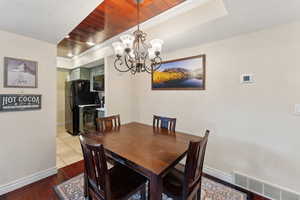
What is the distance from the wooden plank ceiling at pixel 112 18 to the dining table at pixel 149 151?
1680mm

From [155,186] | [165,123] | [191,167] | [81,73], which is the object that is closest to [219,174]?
[165,123]

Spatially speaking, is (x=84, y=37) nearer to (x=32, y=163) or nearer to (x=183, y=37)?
(x=183, y=37)

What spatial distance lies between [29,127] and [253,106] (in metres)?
3.24

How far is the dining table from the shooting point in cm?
109

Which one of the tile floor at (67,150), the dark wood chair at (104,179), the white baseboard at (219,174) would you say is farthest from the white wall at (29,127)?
the white baseboard at (219,174)

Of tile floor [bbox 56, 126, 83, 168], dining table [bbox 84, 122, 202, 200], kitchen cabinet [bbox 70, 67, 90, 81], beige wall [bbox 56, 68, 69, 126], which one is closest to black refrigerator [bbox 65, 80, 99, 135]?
kitchen cabinet [bbox 70, 67, 90, 81]

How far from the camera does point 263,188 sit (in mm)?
1864

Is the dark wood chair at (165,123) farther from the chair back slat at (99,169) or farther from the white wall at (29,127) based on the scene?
the white wall at (29,127)

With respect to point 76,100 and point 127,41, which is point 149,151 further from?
point 76,100

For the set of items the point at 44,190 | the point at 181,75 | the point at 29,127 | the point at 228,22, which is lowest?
the point at 44,190

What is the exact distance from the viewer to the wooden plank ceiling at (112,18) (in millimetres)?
1794

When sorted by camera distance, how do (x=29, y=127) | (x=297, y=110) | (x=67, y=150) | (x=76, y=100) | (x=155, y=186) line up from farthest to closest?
(x=76, y=100) < (x=67, y=150) < (x=29, y=127) < (x=297, y=110) < (x=155, y=186)

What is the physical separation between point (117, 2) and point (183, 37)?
1.03 metres

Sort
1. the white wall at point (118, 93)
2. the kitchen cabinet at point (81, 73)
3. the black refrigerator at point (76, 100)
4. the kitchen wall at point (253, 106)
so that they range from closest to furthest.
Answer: the kitchen wall at point (253, 106) < the white wall at point (118, 93) < the black refrigerator at point (76, 100) < the kitchen cabinet at point (81, 73)
